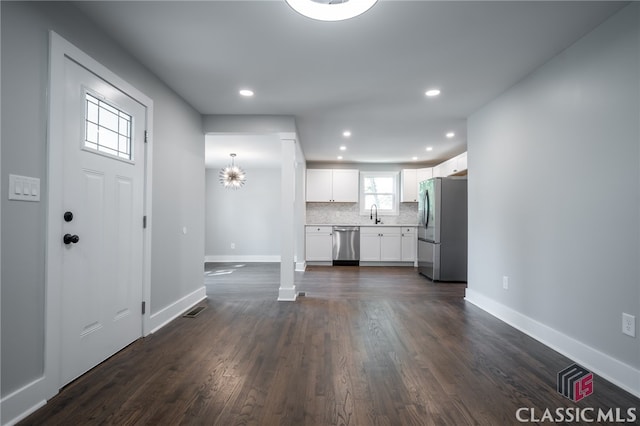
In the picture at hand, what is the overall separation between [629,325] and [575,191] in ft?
3.06

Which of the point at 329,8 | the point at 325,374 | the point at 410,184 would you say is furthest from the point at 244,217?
the point at 329,8

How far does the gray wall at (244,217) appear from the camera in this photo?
7.79 meters

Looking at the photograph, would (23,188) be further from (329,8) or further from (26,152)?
(329,8)

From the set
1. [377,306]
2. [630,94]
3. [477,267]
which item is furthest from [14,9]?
[477,267]

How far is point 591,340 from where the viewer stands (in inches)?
84.6

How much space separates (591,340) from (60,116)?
3.67 meters

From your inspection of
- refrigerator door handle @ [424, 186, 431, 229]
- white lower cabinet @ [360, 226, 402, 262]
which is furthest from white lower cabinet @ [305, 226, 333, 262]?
refrigerator door handle @ [424, 186, 431, 229]

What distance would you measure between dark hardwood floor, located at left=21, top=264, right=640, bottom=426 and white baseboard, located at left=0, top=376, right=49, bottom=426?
0.05 m

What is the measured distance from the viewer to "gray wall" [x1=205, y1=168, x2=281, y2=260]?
779cm

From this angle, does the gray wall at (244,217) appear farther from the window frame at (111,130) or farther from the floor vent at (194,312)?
the window frame at (111,130)

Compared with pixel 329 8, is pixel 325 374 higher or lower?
lower

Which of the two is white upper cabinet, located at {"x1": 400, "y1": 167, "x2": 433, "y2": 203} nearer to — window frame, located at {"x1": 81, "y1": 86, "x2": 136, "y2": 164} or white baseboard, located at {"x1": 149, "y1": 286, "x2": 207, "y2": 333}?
white baseboard, located at {"x1": 149, "y1": 286, "x2": 207, "y2": 333}

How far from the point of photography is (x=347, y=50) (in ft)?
7.94

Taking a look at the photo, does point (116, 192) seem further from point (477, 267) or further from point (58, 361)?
point (477, 267)
